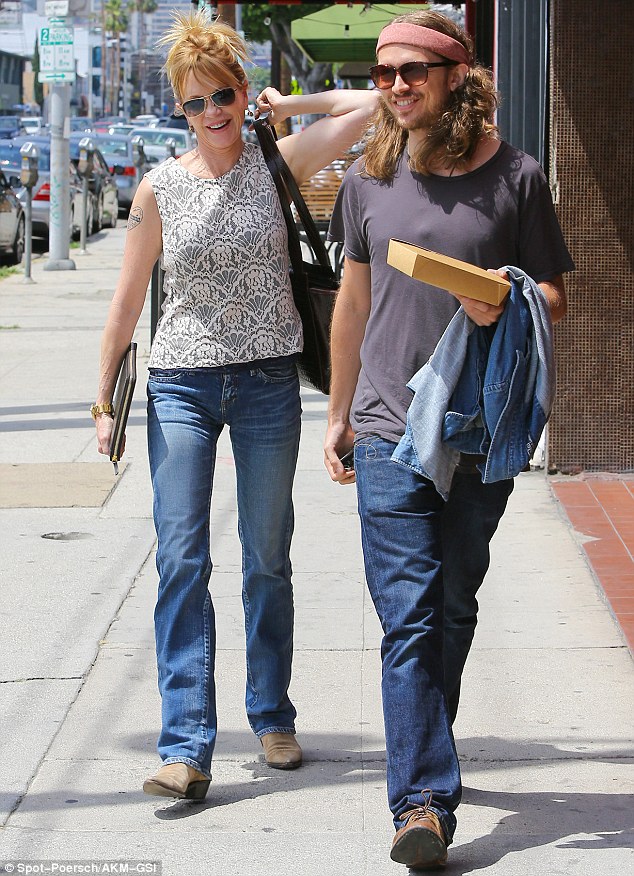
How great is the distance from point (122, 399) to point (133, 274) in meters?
0.35

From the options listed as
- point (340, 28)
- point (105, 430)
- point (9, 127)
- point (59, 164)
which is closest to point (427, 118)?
point (105, 430)

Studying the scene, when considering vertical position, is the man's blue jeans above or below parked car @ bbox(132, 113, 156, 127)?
above

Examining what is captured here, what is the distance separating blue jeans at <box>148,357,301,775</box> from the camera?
13.0ft

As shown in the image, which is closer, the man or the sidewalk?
the man

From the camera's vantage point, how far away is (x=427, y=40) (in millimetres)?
3518

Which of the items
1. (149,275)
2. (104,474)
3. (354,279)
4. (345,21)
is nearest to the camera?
(354,279)

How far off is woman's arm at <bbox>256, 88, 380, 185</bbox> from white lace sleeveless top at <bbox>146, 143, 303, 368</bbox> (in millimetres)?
139

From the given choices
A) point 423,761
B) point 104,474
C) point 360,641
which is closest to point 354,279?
point 423,761

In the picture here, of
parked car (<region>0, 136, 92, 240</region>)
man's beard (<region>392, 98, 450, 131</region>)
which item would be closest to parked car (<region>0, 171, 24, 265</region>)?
parked car (<region>0, 136, 92, 240</region>)

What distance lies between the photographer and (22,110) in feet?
339

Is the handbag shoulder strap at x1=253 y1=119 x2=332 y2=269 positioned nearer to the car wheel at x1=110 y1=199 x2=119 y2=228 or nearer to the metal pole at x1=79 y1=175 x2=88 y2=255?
the metal pole at x1=79 y1=175 x2=88 y2=255

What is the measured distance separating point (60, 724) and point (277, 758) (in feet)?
2.49

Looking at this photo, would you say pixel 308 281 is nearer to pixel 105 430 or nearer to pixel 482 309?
pixel 105 430

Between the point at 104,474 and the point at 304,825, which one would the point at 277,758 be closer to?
the point at 304,825
